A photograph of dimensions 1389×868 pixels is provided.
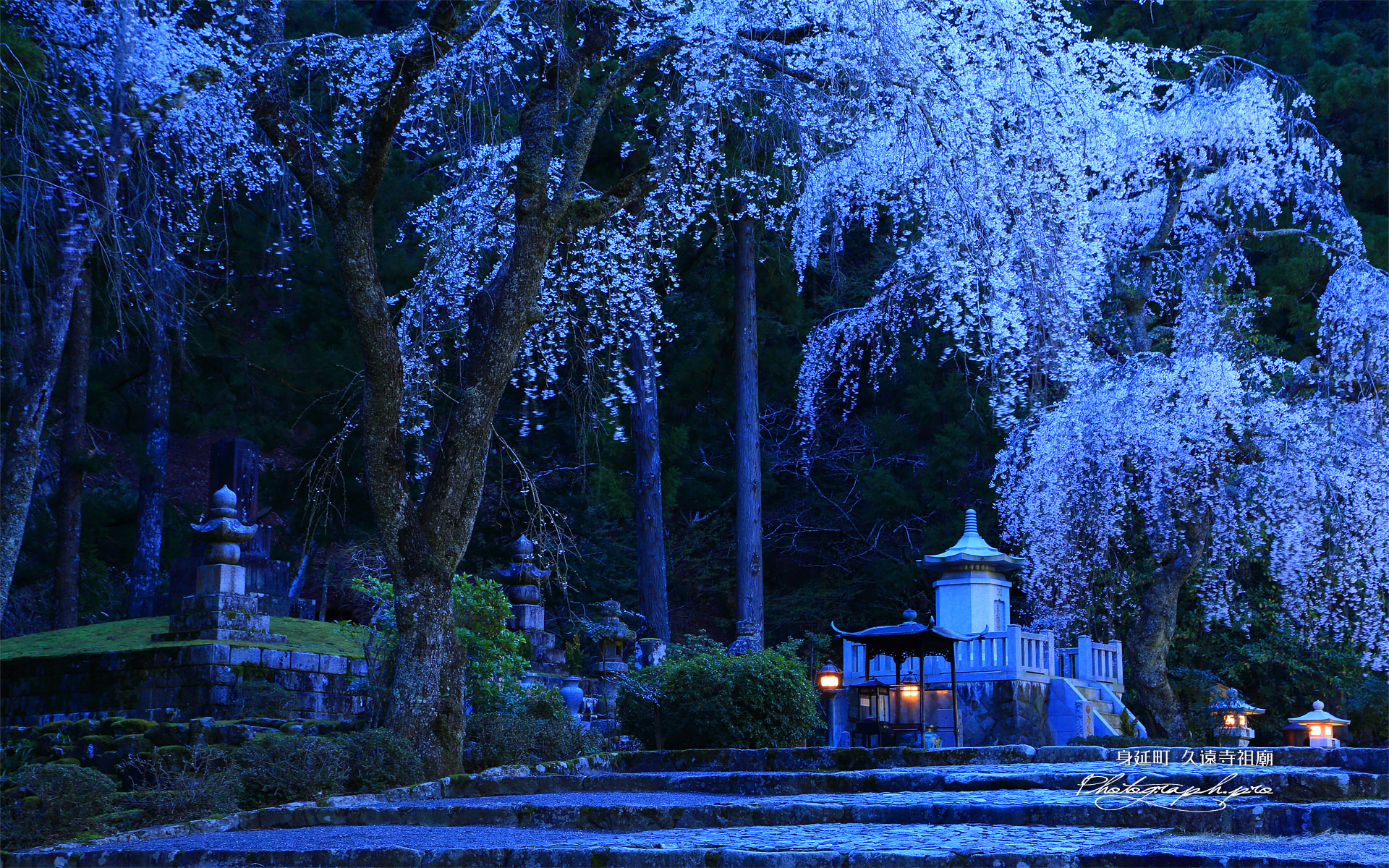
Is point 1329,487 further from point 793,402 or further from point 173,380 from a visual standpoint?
point 173,380

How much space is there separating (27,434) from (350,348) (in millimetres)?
7342

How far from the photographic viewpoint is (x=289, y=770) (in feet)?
24.1

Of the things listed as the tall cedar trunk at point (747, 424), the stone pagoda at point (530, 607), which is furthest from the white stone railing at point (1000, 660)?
the stone pagoda at point (530, 607)

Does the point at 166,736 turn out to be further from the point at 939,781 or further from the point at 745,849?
the point at 745,849

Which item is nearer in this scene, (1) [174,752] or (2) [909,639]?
(1) [174,752]

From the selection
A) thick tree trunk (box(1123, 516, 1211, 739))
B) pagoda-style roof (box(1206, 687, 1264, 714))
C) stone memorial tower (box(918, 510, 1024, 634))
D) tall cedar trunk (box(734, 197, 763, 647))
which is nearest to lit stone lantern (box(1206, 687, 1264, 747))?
pagoda-style roof (box(1206, 687, 1264, 714))

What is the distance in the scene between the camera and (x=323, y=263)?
18062mm

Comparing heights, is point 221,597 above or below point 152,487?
below

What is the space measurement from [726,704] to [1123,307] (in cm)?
864

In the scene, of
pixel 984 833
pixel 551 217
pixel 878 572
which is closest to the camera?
pixel 984 833

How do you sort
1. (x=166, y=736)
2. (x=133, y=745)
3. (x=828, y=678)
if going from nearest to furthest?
(x=133, y=745), (x=166, y=736), (x=828, y=678)

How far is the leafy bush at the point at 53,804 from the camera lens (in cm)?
647

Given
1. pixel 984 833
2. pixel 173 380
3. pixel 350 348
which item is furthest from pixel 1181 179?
pixel 173 380

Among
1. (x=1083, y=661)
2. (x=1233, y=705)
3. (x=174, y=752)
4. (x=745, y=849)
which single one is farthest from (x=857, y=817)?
(x=1083, y=661)
